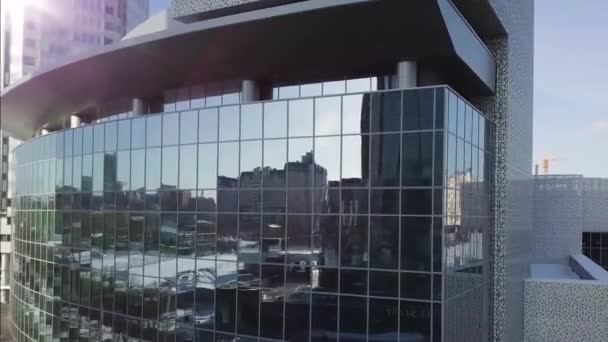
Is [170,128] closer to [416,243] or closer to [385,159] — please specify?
[385,159]

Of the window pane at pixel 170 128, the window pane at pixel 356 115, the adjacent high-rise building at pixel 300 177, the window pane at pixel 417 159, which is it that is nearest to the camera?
the window pane at pixel 417 159

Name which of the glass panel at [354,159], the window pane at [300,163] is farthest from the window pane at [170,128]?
the glass panel at [354,159]

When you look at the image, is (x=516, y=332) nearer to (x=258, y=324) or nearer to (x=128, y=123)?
(x=258, y=324)

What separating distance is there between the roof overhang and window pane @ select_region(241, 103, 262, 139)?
1.65 meters

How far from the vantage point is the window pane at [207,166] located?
1741 centimetres

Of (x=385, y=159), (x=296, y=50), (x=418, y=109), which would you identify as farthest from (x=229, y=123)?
(x=418, y=109)

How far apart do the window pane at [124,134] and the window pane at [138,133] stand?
0.85 feet

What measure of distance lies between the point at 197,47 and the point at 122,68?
13.1 feet

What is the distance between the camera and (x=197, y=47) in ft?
55.3

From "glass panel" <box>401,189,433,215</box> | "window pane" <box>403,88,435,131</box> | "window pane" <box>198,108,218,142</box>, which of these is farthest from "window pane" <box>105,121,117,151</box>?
"glass panel" <box>401,189,433,215</box>

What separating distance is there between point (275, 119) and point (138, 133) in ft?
21.3

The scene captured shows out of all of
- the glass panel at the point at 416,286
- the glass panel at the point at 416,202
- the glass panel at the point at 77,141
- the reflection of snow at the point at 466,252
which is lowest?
the glass panel at the point at 416,286

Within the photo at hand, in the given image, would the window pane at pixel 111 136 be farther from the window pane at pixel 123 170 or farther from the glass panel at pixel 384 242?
the glass panel at pixel 384 242

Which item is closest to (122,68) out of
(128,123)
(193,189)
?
(128,123)
